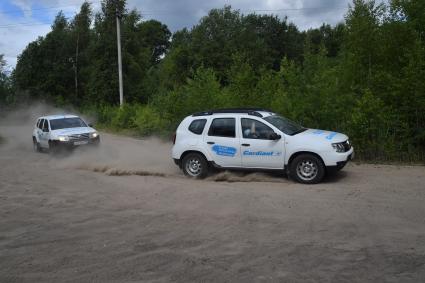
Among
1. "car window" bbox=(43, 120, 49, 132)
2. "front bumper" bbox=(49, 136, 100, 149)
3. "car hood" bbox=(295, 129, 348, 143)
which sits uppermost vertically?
"car window" bbox=(43, 120, 49, 132)

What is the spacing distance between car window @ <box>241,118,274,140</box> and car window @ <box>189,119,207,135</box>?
1.15 m

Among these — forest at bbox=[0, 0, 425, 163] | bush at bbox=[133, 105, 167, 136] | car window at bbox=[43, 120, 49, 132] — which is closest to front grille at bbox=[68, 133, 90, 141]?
car window at bbox=[43, 120, 49, 132]

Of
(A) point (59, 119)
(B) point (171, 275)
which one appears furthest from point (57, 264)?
(A) point (59, 119)

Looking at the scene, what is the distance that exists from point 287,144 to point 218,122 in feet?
6.63

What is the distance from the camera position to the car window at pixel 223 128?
11.7 meters

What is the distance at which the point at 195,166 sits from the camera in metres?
12.2

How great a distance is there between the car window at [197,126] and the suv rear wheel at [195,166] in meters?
0.60

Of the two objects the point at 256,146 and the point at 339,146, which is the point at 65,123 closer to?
the point at 256,146

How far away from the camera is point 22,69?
58.4m

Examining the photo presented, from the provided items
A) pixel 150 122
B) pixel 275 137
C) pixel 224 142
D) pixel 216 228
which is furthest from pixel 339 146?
pixel 150 122

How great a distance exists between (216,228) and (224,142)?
4621mm

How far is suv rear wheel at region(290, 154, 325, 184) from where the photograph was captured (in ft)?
34.8

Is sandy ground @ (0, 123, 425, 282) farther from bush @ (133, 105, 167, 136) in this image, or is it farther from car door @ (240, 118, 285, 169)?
bush @ (133, 105, 167, 136)

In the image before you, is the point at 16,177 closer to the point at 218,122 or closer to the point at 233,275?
the point at 218,122
